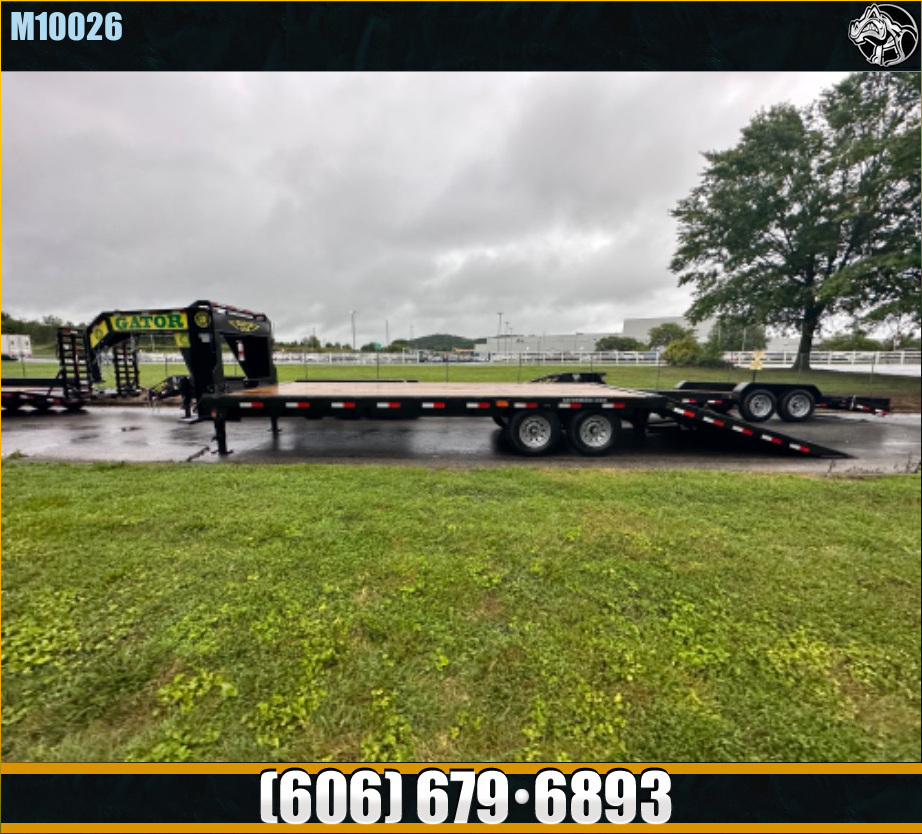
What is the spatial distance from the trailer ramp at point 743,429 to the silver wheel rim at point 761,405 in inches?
146

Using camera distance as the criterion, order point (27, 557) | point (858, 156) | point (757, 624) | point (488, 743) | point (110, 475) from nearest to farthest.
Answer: point (488, 743)
point (757, 624)
point (27, 557)
point (110, 475)
point (858, 156)

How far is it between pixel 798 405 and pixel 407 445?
10121 mm

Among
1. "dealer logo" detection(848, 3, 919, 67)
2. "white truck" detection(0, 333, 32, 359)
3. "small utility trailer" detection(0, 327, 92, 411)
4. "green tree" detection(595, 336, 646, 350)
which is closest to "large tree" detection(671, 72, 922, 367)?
"dealer logo" detection(848, 3, 919, 67)

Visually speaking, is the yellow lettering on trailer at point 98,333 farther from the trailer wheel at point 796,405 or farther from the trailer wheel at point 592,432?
the trailer wheel at point 796,405

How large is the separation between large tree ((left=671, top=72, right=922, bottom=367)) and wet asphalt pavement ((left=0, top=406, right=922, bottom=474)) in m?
11.7

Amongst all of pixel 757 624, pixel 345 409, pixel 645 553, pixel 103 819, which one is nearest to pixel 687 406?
pixel 645 553

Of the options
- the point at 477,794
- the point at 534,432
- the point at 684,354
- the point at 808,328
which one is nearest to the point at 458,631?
the point at 477,794

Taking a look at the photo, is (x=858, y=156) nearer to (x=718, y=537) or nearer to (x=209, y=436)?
(x=718, y=537)

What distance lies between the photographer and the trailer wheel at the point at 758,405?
10336 millimetres

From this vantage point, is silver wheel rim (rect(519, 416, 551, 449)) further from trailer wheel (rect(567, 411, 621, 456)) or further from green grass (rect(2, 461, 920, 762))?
green grass (rect(2, 461, 920, 762))

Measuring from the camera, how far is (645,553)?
3154mm

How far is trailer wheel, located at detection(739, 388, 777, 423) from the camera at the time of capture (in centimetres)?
1034

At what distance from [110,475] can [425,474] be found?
3985 mm

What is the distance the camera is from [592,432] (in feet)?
22.7
